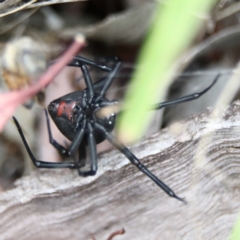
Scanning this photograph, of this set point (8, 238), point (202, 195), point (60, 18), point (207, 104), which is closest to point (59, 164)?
point (8, 238)

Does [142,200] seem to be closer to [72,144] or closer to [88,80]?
[72,144]

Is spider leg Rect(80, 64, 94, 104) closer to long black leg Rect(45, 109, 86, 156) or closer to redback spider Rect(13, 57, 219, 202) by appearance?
redback spider Rect(13, 57, 219, 202)

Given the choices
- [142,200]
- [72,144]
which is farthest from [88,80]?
[142,200]

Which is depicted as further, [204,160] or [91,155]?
[91,155]

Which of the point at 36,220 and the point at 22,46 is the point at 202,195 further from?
the point at 22,46

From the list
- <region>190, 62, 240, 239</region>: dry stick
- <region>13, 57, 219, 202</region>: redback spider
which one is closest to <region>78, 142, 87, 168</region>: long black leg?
<region>13, 57, 219, 202</region>: redback spider

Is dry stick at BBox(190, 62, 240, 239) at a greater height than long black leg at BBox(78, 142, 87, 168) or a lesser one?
greater

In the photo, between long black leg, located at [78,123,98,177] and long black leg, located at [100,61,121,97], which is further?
long black leg, located at [100,61,121,97]
